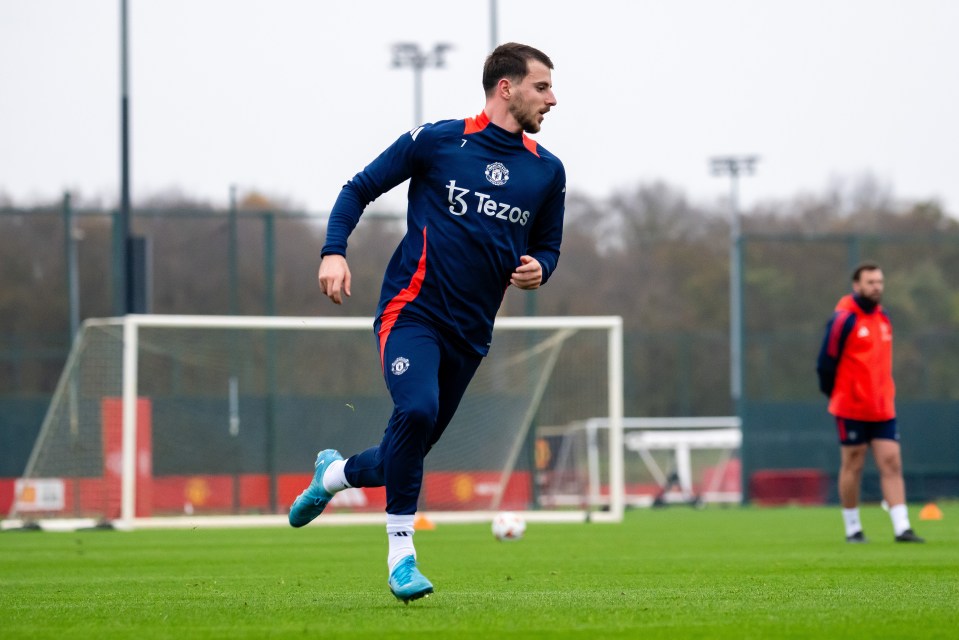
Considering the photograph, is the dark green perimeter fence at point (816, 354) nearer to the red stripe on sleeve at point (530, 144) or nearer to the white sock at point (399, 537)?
the red stripe on sleeve at point (530, 144)

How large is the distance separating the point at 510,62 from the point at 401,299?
1.11 meters

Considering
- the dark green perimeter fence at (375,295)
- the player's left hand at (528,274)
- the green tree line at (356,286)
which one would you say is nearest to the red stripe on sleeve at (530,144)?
the player's left hand at (528,274)

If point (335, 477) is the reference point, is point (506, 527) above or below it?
below

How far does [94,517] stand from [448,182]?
10625mm

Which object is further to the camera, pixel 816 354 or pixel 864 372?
pixel 816 354

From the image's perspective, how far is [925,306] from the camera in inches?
1046

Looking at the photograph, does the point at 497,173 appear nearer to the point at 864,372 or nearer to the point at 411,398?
the point at 411,398

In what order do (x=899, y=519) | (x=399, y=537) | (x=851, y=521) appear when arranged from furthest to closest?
1. (x=851, y=521)
2. (x=899, y=519)
3. (x=399, y=537)

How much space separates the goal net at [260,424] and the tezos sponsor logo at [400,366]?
33.3 ft

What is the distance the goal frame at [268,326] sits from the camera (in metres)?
15.4

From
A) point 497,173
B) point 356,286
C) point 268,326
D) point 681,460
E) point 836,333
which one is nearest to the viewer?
point 497,173

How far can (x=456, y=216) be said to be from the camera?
19.5 feet

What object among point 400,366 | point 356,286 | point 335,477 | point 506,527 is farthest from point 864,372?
point 356,286

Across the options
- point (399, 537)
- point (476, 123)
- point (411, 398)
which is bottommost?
point (399, 537)
